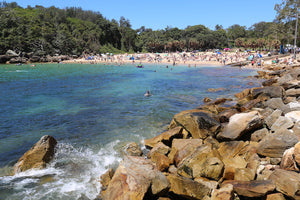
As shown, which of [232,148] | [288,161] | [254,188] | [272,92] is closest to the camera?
[254,188]

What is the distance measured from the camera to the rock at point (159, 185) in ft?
17.5

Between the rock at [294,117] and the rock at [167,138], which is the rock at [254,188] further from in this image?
the rock at [294,117]

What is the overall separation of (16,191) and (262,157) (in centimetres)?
816

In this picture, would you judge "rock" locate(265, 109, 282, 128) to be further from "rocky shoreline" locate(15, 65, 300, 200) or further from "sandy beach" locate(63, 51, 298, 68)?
"sandy beach" locate(63, 51, 298, 68)

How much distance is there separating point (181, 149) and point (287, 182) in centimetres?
338

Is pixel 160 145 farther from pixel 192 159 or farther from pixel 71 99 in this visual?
pixel 71 99

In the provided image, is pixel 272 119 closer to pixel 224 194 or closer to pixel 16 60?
A: pixel 224 194

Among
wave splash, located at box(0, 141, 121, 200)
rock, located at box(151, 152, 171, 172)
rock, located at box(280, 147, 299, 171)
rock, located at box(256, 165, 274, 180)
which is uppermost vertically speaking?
rock, located at box(280, 147, 299, 171)

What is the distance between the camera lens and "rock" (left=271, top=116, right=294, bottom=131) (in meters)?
7.84

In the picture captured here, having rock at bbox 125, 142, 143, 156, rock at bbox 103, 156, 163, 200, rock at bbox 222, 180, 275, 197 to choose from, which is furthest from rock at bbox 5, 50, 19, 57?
rock at bbox 222, 180, 275, 197

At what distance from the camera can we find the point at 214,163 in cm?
604

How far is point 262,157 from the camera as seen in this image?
7.04 m

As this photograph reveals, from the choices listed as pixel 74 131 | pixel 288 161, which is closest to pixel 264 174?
pixel 288 161

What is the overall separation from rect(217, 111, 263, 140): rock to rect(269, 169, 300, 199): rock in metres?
2.79
